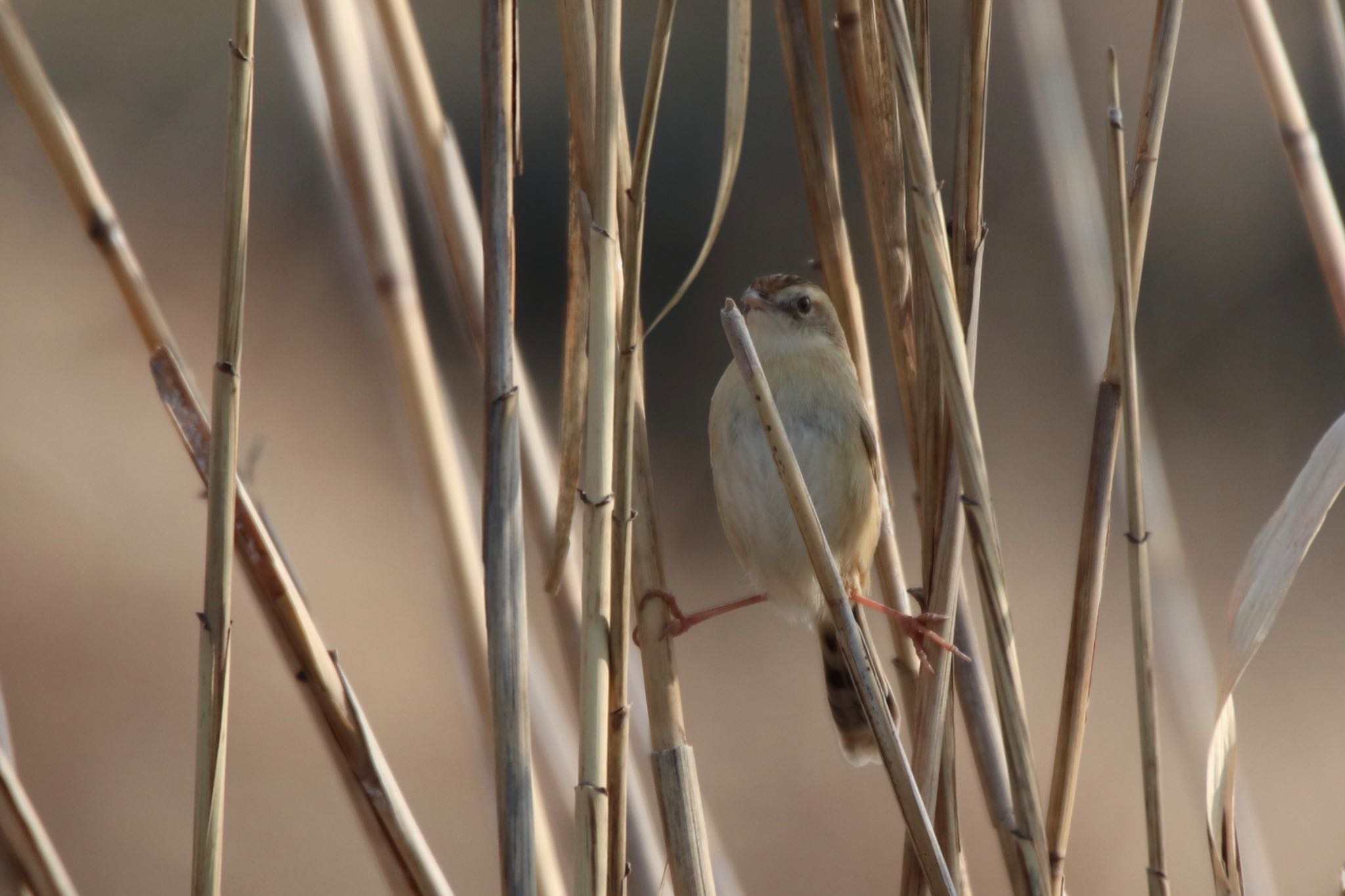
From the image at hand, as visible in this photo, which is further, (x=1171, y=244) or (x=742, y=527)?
(x=1171, y=244)

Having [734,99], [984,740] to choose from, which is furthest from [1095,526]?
[734,99]

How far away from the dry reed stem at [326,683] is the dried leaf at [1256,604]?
3.15 ft

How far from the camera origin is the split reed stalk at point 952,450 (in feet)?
4.83

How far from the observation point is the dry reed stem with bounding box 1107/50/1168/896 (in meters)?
1.47

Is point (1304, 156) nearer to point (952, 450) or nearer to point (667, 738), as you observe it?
point (952, 450)

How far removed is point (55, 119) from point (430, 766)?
4805 mm

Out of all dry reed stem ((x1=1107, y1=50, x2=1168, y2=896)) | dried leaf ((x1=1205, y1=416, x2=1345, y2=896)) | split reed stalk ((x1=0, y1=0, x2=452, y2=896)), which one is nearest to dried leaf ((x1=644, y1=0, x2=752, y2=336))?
dry reed stem ((x1=1107, y1=50, x2=1168, y2=896))

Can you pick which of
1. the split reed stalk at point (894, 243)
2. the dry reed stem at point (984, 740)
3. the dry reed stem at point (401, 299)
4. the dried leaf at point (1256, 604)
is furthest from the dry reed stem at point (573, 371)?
the dried leaf at point (1256, 604)

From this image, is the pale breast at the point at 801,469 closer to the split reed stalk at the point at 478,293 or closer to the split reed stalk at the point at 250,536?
the split reed stalk at the point at 478,293

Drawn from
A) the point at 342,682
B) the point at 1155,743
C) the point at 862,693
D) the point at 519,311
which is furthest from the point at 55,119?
the point at 519,311

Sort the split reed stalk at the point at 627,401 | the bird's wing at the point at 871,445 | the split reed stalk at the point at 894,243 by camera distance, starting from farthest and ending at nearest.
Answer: the bird's wing at the point at 871,445
the split reed stalk at the point at 894,243
the split reed stalk at the point at 627,401

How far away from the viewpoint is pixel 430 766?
5809mm

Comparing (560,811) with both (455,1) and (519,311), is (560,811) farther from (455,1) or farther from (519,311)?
(455,1)

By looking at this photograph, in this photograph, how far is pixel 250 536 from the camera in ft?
4.69
